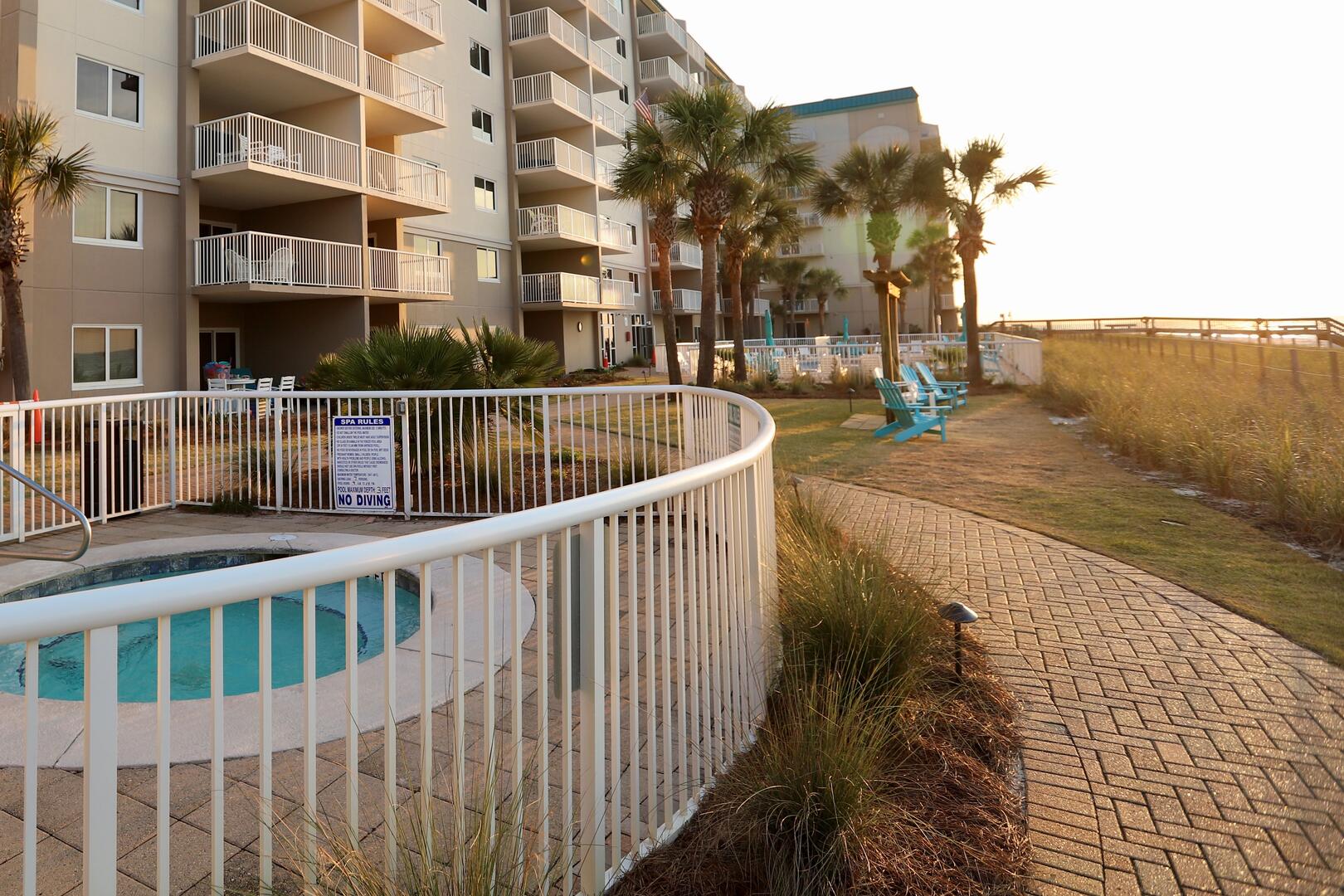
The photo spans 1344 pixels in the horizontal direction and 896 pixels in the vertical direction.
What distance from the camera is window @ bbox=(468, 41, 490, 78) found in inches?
1144

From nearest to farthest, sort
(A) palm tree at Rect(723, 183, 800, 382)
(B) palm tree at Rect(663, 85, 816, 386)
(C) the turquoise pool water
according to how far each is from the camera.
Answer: (C) the turquoise pool water → (B) palm tree at Rect(663, 85, 816, 386) → (A) palm tree at Rect(723, 183, 800, 382)

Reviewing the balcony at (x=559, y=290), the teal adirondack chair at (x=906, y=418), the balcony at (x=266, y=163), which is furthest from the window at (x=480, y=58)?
the teal adirondack chair at (x=906, y=418)

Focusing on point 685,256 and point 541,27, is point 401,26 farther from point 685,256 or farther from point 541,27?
point 685,256

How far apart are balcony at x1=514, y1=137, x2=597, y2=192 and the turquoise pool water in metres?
26.9

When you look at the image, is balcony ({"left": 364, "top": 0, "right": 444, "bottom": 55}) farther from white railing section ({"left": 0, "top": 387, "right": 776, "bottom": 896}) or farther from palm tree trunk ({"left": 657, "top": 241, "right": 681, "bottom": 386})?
white railing section ({"left": 0, "top": 387, "right": 776, "bottom": 896})

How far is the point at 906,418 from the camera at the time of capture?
15.0 m

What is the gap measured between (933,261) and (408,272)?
140ft

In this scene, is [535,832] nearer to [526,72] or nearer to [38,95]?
[38,95]

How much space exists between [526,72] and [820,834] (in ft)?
116

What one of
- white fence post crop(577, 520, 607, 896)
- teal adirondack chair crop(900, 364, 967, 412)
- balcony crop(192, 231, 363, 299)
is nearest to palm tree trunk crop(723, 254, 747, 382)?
teal adirondack chair crop(900, 364, 967, 412)

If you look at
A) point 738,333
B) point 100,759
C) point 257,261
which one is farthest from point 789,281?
point 100,759

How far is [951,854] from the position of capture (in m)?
2.81

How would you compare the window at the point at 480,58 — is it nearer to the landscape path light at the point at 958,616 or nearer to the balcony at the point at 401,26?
the balcony at the point at 401,26

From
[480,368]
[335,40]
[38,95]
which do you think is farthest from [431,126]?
[480,368]
